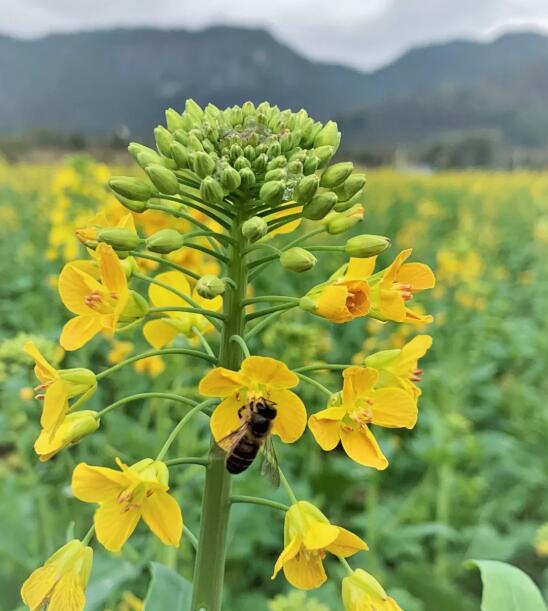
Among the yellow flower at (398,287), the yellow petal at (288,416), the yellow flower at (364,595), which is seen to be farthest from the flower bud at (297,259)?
the yellow flower at (364,595)

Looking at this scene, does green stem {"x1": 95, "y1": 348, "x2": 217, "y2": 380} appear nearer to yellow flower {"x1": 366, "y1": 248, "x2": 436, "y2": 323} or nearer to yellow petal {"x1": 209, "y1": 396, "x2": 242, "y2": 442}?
yellow petal {"x1": 209, "y1": 396, "x2": 242, "y2": 442}

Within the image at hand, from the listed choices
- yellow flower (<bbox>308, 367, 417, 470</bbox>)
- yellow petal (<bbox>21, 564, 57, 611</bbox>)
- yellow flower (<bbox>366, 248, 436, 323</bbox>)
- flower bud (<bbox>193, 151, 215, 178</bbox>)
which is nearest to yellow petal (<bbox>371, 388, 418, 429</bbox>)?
yellow flower (<bbox>308, 367, 417, 470</bbox>)

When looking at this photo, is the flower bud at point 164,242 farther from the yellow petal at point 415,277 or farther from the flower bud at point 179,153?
the yellow petal at point 415,277

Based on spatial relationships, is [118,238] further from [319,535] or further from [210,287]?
[319,535]

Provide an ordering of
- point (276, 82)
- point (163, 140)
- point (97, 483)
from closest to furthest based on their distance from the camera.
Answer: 1. point (97, 483)
2. point (163, 140)
3. point (276, 82)

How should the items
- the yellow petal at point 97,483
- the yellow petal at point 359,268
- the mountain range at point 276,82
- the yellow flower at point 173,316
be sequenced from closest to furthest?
the yellow petal at point 97,483 < the yellow petal at point 359,268 < the yellow flower at point 173,316 < the mountain range at point 276,82

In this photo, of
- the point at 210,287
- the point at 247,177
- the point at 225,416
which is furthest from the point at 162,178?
the point at 225,416

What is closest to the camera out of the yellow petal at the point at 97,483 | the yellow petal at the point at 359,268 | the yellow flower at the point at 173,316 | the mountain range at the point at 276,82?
the yellow petal at the point at 97,483
